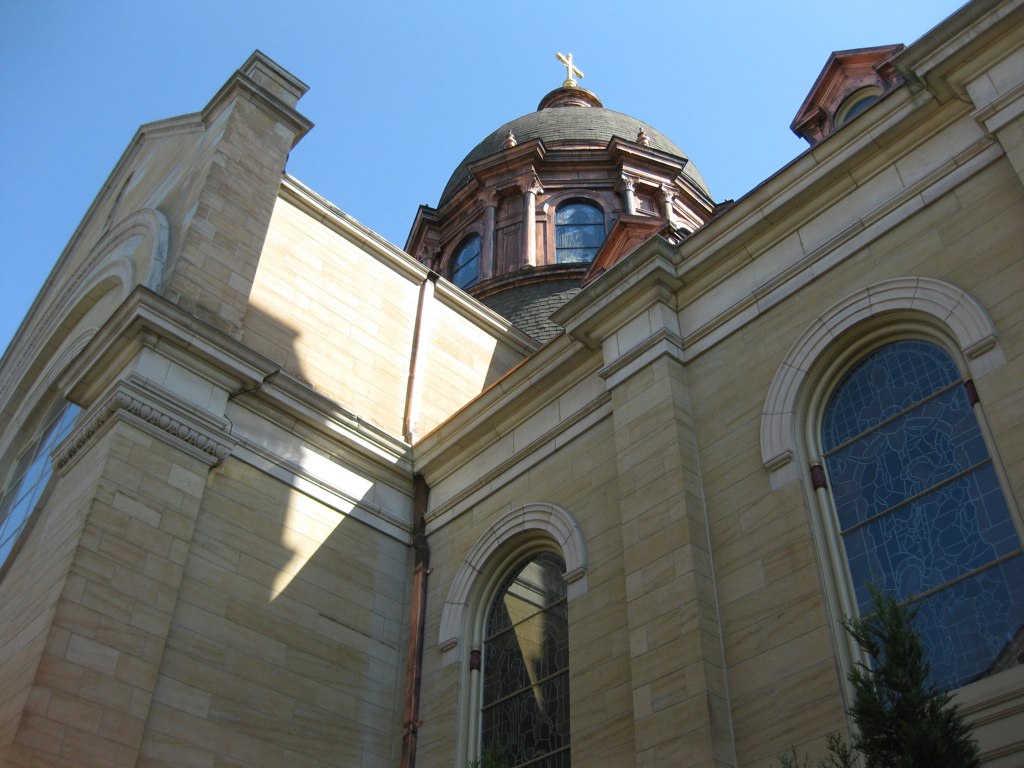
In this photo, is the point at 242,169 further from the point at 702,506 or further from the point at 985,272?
the point at 985,272

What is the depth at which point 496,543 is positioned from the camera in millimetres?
14008

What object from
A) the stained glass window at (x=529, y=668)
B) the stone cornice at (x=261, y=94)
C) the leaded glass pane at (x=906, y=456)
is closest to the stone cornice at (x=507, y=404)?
the stained glass window at (x=529, y=668)

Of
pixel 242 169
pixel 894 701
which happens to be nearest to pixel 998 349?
pixel 894 701

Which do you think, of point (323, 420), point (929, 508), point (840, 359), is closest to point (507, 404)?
point (323, 420)

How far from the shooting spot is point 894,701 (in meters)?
6.76

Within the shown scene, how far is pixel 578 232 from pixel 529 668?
18.8 m

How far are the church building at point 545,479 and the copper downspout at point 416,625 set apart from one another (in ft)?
0.15

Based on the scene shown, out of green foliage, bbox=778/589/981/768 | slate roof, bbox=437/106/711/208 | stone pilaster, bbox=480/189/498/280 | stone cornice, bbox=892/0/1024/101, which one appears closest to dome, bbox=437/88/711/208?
slate roof, bbox=437/106/711/208

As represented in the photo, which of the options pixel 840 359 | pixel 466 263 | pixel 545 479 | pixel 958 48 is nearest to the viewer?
pixel 958 48

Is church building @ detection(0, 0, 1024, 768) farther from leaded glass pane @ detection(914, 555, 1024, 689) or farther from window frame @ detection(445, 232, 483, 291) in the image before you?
window frame @ detection(445, 232, 483, 291)

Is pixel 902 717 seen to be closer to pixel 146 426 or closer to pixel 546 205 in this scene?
pixel 146 426

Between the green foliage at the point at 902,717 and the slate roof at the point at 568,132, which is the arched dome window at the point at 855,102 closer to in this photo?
the green foliage at the point at 902,717

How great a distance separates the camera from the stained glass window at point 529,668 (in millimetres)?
12273

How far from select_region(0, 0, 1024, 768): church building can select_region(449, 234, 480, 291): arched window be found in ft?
42.3
